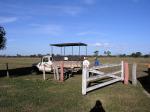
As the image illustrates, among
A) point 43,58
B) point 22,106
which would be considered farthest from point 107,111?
point 43,58

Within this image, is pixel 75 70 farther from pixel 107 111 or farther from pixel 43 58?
pixel 107 111

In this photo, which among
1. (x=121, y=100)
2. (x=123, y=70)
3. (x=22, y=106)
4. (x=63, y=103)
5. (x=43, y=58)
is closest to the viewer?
(x=22, y=106)

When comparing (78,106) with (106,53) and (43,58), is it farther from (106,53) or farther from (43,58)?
(106,53)

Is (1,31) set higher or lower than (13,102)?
higher

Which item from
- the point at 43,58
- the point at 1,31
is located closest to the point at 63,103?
the point at 43,58

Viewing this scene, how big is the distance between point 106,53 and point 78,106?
154885mm

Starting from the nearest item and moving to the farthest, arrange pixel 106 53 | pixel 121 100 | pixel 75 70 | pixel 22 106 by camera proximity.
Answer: pixel 22 106 → pixel 121 100 → pixel 75 70 → pixel 106 53

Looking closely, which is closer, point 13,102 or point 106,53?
point 13,102

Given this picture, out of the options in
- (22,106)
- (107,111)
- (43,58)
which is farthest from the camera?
(43,58)

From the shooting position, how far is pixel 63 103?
10.2 m

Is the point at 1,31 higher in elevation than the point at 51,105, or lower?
higher

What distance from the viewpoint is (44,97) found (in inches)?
454

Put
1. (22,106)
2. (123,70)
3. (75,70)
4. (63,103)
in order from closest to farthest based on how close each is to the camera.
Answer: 1. (22,106)
2. (63,103)
3. (123,70)
4. (75,70)

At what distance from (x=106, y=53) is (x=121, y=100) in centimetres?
15347
